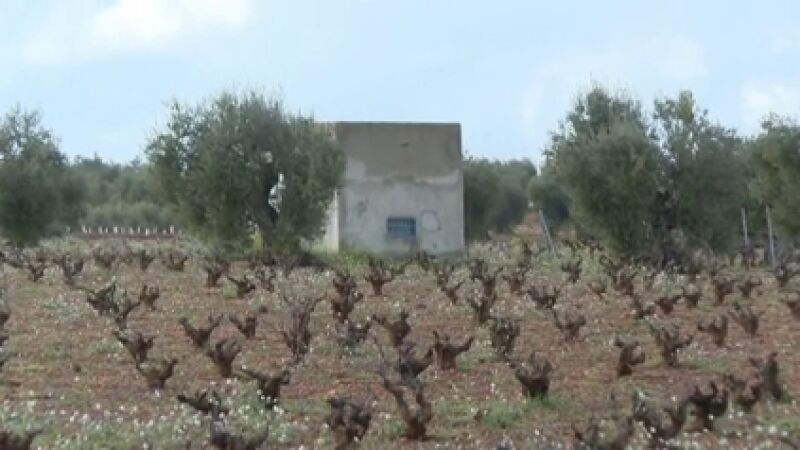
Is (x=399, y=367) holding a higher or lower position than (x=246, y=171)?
lower

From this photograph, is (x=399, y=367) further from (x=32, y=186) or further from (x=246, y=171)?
(x=32, y=186)

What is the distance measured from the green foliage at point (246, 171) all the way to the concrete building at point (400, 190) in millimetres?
3722

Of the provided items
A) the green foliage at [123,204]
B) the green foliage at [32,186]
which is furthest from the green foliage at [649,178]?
the green foliage at [123,204]

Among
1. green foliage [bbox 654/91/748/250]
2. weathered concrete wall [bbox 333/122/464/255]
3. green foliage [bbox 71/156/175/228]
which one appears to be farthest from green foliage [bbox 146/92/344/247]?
green foliage [bbox 71/156/175/228]

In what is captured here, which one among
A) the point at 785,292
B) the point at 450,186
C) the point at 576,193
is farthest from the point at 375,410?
the point at 450,186

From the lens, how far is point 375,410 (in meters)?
9.80

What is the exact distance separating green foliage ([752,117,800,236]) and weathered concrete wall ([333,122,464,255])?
28.2 ft

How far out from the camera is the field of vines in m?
8.79

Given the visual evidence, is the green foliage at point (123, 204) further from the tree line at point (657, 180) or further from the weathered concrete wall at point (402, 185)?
the tree line at point (657, 180)

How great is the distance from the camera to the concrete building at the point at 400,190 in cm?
3709

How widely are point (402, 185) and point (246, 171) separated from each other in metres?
6.30

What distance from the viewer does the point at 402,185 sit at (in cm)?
3744

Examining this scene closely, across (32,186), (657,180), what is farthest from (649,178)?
(32,186)

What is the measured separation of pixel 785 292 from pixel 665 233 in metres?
10.3
